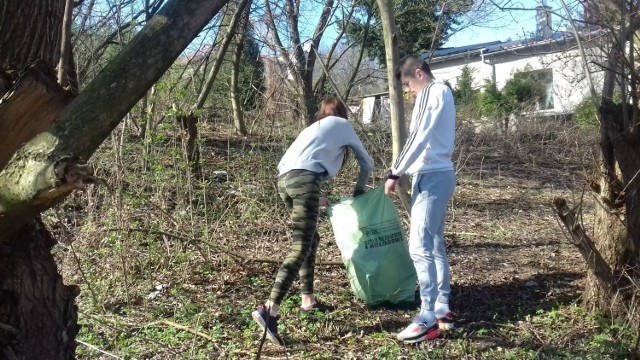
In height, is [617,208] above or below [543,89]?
below

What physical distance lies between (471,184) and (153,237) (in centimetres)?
592

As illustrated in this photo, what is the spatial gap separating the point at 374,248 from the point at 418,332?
75 cm

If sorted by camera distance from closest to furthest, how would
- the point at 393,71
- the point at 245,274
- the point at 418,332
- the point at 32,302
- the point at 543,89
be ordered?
the point at 32,302 < the point at 418,332 < the point at 393,71 < the point at 245,274 < the point at 543,89

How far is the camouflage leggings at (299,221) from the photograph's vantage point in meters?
4.60

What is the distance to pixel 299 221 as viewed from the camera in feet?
15.3

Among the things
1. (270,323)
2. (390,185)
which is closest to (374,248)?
(390,185)

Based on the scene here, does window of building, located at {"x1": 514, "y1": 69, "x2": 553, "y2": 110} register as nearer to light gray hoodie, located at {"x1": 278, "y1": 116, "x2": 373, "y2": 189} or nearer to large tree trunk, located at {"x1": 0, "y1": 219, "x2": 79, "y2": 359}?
light gray hoodie, located at {"x1": 278, "y1": 116, "x2": 373, "y2": 189}

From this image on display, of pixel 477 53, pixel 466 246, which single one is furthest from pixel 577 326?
pixel 477 53

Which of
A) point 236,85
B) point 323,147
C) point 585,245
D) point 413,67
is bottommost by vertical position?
point 585,245

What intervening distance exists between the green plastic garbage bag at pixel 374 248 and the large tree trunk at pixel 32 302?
2.41 metres

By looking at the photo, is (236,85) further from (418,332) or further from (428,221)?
(418,332)

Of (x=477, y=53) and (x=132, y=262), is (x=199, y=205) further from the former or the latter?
(x=477, y=53)

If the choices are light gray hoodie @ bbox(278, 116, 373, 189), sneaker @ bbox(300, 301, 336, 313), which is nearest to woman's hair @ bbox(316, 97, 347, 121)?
light gray hoodie @ bbox(278, 116, 373, 189)

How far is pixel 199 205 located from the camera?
667 cm
